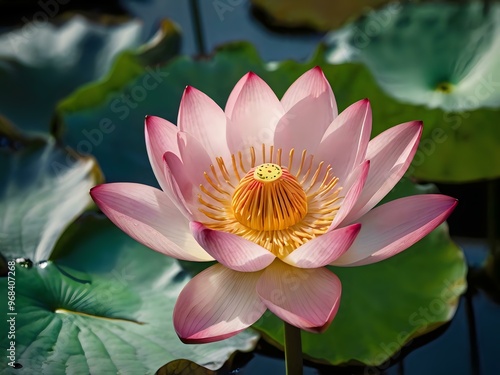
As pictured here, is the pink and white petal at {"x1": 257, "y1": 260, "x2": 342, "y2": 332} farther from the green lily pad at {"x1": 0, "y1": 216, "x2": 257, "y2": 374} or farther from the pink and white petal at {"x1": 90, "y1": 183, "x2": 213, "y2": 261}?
the green lily pad at {"x1": 0, "y1": 216, "x2": 257, "y2": 374}

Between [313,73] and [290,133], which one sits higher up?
[313,73]

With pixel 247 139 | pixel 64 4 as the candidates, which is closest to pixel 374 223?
pixel 247 139

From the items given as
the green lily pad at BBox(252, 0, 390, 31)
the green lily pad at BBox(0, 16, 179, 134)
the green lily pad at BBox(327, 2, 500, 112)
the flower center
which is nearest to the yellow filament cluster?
the flower center

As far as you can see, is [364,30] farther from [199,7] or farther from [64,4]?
[64,4]

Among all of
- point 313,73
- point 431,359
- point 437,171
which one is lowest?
point 431,359

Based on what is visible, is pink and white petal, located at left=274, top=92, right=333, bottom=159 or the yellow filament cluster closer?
the yellow filament cluster

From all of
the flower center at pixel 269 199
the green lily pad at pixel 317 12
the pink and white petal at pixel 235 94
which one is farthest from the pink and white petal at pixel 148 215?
the green lily pad at pixel 317 12

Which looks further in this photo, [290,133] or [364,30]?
[364,30]
